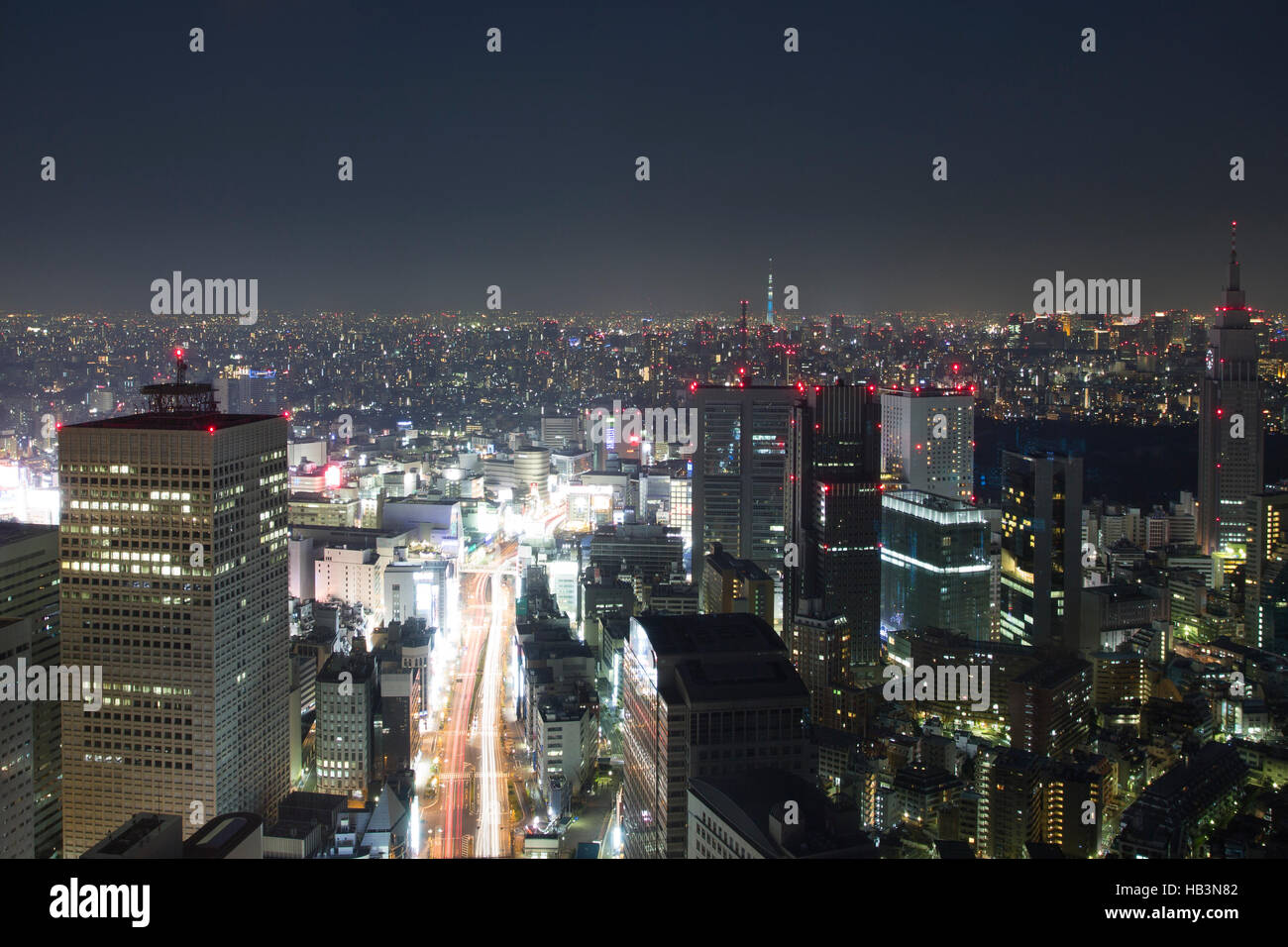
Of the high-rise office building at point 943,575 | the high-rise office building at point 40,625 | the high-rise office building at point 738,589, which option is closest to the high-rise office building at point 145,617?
the high-rise office building at point 40,625

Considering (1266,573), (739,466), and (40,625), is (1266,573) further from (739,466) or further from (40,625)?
(40,625)

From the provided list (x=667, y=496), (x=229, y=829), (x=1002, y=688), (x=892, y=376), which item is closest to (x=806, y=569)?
(x=1002, y=688)

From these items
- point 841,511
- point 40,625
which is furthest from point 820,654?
point 40,625

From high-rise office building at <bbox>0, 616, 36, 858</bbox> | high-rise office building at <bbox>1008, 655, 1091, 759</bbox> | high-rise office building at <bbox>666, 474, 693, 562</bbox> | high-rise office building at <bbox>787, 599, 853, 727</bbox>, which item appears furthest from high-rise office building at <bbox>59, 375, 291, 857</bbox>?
high-rise office building at <bbox>666, 474, 693, 562</bbox>

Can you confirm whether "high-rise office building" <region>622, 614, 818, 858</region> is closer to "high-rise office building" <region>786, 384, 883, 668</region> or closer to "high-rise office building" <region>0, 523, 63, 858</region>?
"high-rise office building" <region>0, 523, 63, 858</region>

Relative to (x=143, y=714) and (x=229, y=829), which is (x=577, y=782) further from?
(x=229, y=829)

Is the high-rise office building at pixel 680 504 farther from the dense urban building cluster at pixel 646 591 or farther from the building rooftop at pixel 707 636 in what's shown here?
the building rooftop at pixel 707 636
